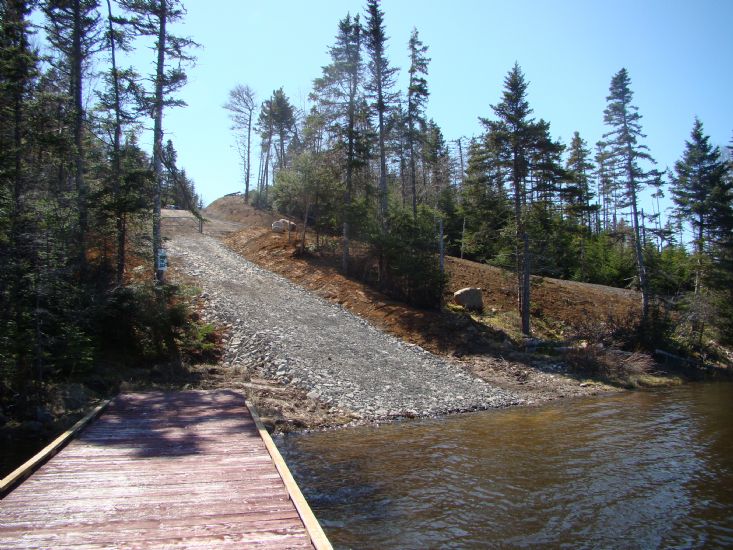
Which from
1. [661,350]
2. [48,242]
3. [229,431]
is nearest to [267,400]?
[229,431]

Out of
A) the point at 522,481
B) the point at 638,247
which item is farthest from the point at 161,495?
the point at 638,247

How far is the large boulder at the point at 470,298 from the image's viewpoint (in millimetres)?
22797

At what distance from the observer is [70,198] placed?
1278 cm

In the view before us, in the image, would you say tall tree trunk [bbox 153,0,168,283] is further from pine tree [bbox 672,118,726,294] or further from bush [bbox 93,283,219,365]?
pine tree [bbox 672,118,726,294]

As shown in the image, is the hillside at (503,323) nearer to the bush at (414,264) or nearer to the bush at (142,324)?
the bush at (414,264)

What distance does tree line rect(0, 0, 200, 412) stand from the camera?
30.9 ft

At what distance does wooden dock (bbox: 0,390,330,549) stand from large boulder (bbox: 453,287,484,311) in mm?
16513

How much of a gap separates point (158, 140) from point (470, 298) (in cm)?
1490

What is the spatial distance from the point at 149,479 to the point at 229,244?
28.3 m

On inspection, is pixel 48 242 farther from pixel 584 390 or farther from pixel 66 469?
pixel 584 390

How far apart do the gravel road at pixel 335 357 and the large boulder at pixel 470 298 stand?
6146 millimetres

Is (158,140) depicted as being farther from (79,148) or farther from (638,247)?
(638,247)

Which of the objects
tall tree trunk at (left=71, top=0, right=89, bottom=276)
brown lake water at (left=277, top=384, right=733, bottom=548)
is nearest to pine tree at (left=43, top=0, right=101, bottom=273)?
tall tree trunk at (left=71, top=0, right=89, bottom=276)

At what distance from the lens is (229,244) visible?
1275 inches
